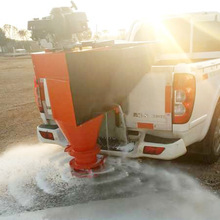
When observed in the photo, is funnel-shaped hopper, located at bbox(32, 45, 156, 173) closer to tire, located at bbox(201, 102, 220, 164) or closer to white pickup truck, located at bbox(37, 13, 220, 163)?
white pickup truck, located at bbox(37, 13, 220, 163)

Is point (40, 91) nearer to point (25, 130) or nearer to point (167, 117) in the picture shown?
point (167, 117)

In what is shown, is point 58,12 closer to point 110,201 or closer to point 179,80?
point 179,80

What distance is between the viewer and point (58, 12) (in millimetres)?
5016

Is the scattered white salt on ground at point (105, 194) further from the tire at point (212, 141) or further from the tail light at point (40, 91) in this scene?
the tail light at point (40, 91)

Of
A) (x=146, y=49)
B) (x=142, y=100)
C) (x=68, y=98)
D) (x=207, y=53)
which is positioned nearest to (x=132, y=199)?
(x=142, y=100)

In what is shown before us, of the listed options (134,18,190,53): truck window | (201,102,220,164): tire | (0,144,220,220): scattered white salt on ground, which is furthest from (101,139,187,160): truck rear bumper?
(134,18,190,53): truck window

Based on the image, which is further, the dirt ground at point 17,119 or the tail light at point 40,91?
the dirt ground at point 17,119

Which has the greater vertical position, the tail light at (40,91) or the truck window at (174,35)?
the truck window at (174,35)

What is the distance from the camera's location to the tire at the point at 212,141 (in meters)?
3.69

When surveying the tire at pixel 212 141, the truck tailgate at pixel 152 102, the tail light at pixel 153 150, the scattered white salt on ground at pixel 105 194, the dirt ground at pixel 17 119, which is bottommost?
the dirt ground at pixel 17 119

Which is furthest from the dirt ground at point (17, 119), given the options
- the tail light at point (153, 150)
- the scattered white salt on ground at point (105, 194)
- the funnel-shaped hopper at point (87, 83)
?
the tail light at point (153, 150)

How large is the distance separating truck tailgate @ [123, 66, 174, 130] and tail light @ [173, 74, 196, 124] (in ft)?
0.21

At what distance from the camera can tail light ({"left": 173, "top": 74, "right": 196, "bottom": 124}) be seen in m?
2.95

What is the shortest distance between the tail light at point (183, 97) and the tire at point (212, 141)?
2.66 ft
